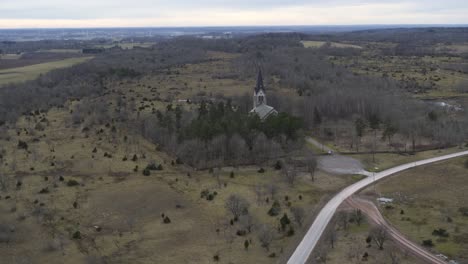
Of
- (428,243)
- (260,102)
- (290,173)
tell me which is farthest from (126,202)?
(260,102)

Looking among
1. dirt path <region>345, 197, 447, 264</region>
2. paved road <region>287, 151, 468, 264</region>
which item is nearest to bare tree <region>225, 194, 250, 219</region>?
paved road <region>287, 151, 468, 264</region>

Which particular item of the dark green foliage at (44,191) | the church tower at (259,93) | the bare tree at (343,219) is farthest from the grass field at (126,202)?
the church tower at (259,93)

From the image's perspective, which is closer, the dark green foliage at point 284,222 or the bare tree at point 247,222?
the dark green foliage at point 284,222

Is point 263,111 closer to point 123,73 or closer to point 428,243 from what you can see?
point 428,243

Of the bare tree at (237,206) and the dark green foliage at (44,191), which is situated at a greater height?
the bare tree at (237,206)

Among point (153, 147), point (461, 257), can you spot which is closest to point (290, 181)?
point (461, 257)

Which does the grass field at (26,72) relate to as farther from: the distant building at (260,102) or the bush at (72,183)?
the bush at (72,183)

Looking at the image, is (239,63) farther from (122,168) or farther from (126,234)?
(126,234)
